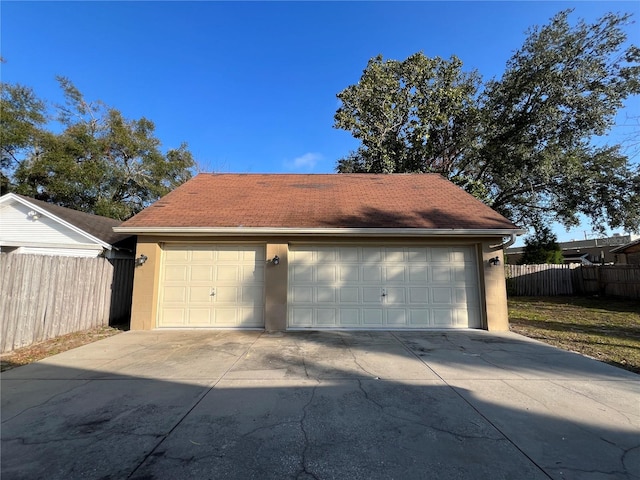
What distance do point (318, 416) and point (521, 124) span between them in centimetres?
1766

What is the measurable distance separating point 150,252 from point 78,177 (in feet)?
50.9

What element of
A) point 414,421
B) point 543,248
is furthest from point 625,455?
point 543,248

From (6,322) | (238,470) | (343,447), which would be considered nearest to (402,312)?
(343,447)

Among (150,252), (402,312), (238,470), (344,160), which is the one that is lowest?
(238,470)

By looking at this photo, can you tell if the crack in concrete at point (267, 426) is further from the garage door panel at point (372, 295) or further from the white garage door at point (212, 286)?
the garage door panel at point (372, 295)

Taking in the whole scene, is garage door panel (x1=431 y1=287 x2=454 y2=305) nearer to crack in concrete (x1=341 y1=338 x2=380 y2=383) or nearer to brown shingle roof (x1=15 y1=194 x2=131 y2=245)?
crack in concrete (x1=341 y1=338 x2=380 y2=383)

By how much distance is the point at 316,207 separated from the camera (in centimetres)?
936

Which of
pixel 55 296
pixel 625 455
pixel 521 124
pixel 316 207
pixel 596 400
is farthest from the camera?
pixel 521 124

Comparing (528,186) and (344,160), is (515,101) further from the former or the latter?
(344,160)

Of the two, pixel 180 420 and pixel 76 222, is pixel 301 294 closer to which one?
pixel 180 420

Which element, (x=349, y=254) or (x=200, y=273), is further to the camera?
(x=349, y=254)

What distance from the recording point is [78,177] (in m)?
19.1

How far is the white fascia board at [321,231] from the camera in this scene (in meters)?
7.86

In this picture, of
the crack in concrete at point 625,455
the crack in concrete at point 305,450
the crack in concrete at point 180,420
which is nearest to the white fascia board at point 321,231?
the crack in concrete at point 180,420
